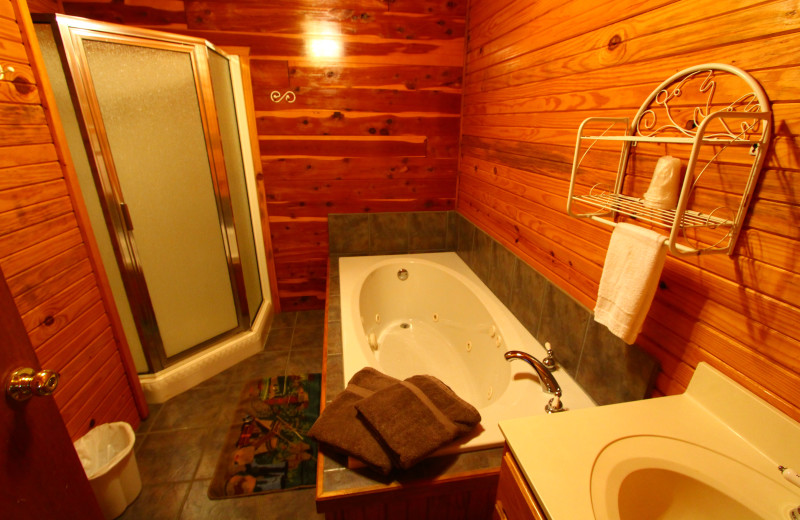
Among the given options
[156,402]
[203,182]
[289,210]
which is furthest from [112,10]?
[156,402]

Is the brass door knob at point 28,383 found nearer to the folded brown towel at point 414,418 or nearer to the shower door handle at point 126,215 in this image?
the folded brown towel at point 414,418

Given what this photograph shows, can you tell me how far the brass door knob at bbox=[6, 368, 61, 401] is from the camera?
2.26 feet

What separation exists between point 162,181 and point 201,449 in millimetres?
1350

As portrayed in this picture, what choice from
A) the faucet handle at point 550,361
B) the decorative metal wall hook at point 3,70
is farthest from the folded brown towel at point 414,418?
the decorative metal wall hook at point 3,70

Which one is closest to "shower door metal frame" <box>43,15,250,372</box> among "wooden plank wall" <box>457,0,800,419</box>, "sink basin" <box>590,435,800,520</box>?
"wooden plank wall" <box>457,0,800,419</box>

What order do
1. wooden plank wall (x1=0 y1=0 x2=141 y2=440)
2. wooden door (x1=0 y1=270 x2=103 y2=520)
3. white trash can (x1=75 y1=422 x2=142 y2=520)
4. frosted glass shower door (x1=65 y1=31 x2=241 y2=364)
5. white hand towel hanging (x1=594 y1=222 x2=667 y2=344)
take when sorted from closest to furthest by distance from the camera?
1. wooden door (x1=0 y1=270 x2=103 y2=520)
2. white hand towel hanging (x1=594 y1=222 x2=667 y2=344)
3. wooden plank wall (x1=0 y1=0 x2=141 y2=440)
4. white trash can (x1=75 y1=422 x2=142 y2=520)
5. frosted glass shower door (x1=65 y1=31 x2=241 y2=364)

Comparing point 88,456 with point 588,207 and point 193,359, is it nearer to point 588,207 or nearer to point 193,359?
point 193,359

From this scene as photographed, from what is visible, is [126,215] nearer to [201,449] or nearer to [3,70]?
[3,70]

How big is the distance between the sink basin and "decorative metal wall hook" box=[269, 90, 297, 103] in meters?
Result: 2.48

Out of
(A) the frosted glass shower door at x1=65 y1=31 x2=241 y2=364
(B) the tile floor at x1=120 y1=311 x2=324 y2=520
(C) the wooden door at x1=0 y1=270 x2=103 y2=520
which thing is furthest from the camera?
(A) the frosted glass shower door at x1=65 y1=31 x2=241 y2=364

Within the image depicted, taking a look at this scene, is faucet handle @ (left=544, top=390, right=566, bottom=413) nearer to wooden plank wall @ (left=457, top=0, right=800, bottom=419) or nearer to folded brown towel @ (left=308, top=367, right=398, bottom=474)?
wooden plank wall @ (left=457, top=0, right=800, bottom=419)

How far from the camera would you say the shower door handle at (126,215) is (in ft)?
5.57

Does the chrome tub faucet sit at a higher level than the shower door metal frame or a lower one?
lower

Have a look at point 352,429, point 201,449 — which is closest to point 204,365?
point 201,449
